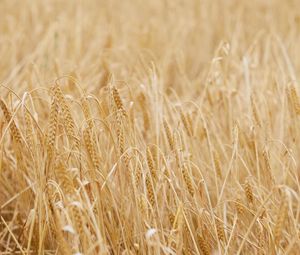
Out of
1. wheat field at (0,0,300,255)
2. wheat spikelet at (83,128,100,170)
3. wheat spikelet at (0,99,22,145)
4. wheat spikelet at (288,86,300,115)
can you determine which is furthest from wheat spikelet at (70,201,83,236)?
wheat spikelet at (288,86,300,115)

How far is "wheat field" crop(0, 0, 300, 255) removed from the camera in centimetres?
121

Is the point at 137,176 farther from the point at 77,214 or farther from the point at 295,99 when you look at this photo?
the point at 295,99

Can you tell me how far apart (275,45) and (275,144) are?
34.3 inches

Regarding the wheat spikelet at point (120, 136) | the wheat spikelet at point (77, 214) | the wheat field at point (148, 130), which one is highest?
the wheat spikelet at point (120, 136)

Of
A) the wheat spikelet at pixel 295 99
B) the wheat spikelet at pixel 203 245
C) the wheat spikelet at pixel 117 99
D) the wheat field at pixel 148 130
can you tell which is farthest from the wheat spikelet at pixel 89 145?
the wheat spikelet at pixel 295 99

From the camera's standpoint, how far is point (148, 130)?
178 centimetres

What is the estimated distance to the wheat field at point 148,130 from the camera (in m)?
1.21

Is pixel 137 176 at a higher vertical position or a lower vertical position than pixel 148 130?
higher

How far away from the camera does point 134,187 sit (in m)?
1.22

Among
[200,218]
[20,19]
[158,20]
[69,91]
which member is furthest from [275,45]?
[200,218]

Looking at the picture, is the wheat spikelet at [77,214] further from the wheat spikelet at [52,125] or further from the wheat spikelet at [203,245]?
the wheat spikelet at [203,245]

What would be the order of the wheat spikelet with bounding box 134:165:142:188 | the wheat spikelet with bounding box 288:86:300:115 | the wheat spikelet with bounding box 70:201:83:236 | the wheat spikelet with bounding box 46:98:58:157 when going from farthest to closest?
the wheat spikelet with bounding box 288:86:300:115 → the wheat spikelet with bounding box 134:165:142:188 → the wheat spikelet with bounding box 46:98:58:157 → the wheat spikelet with bounding box 70:201:83:236

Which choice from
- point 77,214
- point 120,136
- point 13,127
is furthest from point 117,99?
point 77,214

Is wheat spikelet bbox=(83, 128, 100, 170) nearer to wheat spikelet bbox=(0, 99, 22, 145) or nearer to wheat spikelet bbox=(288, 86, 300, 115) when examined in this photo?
wheat spikelet bbox=(0, 99, 22, 145)
